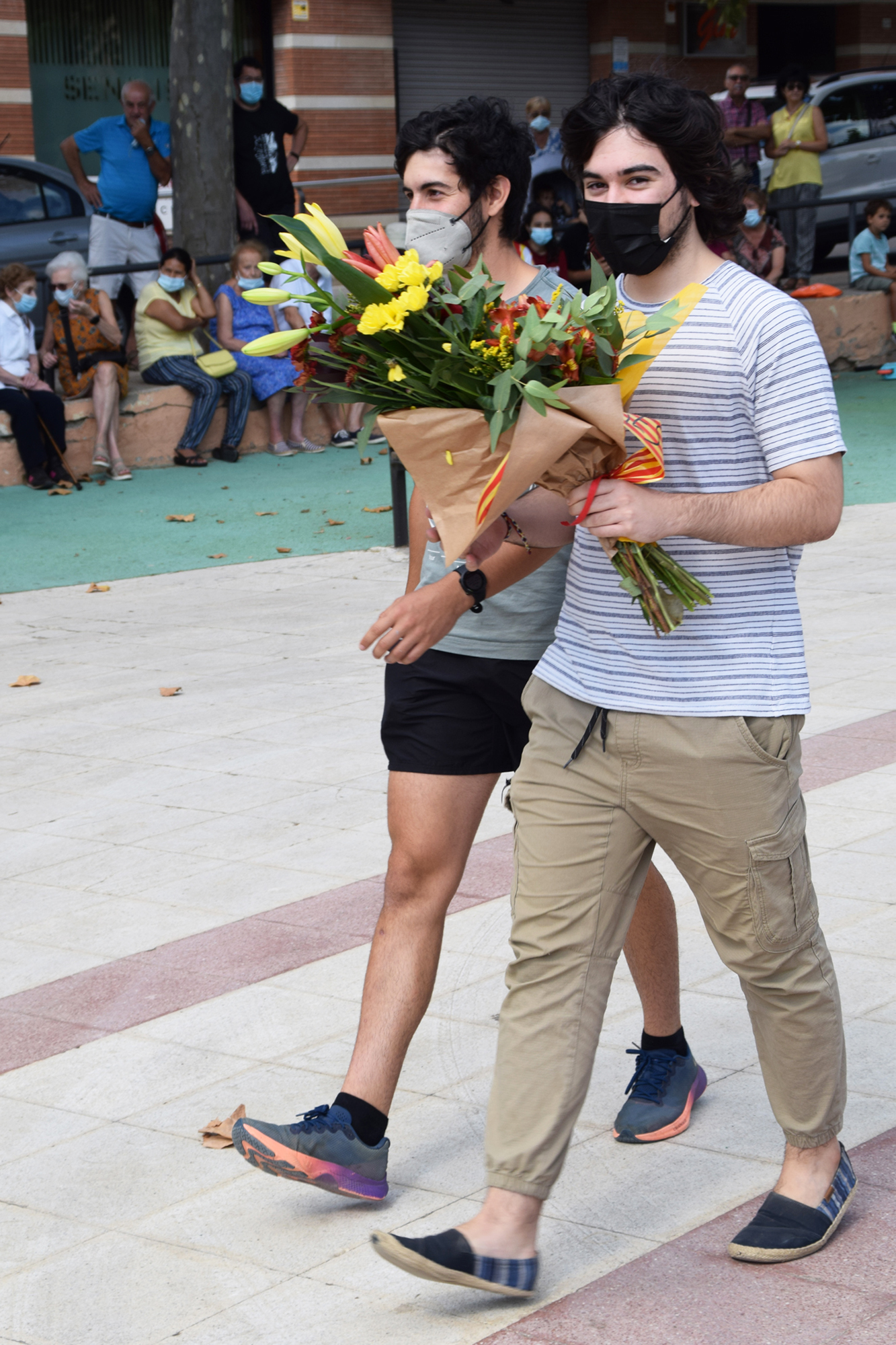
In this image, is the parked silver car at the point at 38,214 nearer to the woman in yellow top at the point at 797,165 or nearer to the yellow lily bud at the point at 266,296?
the woman in yellow top at the point at 797,165

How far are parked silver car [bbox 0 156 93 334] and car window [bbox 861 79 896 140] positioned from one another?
970 centimetres

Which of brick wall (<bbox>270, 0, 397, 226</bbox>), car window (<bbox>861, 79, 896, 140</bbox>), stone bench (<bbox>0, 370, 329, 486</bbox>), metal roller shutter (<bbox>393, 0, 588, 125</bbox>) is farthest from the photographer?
Result: metal roller shutter (<bbox>393, 0, 588, 125</bbox>)

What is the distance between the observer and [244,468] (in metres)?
14.5

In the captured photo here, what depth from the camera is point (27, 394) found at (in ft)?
43.2

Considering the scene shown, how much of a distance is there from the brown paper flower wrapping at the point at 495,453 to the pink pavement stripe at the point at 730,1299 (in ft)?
4.11

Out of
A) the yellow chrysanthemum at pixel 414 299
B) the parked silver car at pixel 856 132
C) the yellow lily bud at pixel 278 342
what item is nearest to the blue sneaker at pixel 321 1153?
the yellow lily bud at pixel 278 342

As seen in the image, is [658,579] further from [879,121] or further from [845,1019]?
[879,121]

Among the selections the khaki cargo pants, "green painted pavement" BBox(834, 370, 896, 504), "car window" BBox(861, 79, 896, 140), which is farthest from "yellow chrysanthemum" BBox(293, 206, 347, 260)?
"car window" BBox(861, 79, 896, 140)

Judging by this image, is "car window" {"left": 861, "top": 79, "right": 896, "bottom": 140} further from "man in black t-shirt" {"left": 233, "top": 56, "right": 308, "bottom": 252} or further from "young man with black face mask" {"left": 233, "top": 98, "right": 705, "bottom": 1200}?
"young man with black face mask" {"left": 233, "top": 98, "right": 705, "bottom": 1200}

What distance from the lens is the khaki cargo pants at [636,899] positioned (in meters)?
2.95

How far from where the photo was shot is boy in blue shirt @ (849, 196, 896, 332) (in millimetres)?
18141

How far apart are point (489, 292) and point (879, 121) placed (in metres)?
19.7

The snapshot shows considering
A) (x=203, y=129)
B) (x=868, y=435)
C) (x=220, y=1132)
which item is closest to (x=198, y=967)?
(x=220, y=1132)

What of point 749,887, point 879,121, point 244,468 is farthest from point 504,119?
point 879,121
